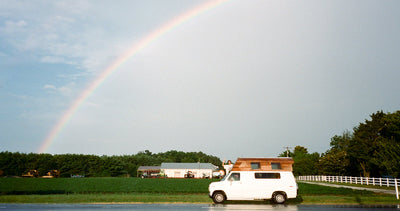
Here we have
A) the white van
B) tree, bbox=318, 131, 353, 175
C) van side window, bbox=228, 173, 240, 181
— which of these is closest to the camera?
the white van

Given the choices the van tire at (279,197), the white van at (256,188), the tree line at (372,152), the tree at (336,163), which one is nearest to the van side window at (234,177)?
the white van at (256,188)

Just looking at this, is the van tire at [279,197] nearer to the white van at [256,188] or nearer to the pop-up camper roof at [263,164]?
the white van at [256,188]

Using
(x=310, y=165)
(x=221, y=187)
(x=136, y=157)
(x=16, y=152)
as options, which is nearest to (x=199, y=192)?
(x=221, y=187)

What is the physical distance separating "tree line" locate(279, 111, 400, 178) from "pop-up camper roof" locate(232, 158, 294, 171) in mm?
18256

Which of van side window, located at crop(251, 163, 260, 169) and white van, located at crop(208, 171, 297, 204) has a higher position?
van side window, located at crop(251, 163, 260, 169)

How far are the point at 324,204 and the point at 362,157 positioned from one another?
43.2 m

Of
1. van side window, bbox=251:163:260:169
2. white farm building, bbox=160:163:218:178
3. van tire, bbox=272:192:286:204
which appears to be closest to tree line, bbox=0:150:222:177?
white farm building, bbox=160:163:218:178

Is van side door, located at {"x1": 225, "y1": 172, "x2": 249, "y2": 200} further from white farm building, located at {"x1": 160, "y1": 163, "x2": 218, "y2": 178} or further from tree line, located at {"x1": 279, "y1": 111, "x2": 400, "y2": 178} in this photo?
white farm building, located at {"x1": 160, "y1": 163, "x2": 218, "y2": 178}

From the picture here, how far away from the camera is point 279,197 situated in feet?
76.0

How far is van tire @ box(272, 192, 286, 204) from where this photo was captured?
75.6ft

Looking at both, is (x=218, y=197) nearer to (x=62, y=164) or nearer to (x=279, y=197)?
(x=279, y=197)

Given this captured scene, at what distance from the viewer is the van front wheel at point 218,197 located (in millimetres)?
23234

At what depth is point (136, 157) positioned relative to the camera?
159 m

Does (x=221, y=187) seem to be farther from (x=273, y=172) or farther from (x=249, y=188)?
(x=273, y=172)
